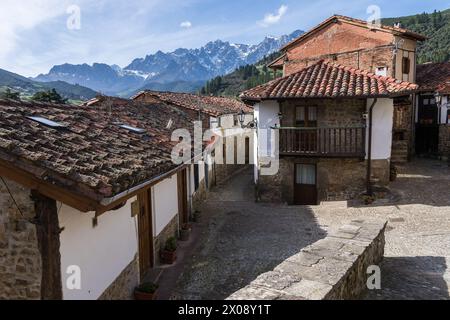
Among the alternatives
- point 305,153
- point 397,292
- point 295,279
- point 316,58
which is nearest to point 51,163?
point 295,279

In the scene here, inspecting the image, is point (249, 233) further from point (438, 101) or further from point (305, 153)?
point (438, 101)

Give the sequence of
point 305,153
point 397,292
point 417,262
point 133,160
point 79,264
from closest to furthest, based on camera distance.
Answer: point 79,264
point 397,292
point 133,160
point 417,262
point 305,153

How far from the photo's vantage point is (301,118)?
1530cm

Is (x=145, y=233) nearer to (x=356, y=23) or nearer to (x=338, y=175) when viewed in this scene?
(x=338, y=175)

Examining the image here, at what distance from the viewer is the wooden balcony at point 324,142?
14391mm

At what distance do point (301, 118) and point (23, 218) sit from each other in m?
12.5

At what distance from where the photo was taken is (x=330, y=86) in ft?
47.8

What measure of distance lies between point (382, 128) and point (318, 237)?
6.24 m

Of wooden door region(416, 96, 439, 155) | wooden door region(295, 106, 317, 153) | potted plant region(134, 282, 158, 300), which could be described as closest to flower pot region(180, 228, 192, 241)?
potted plant region(134, 282, 158, 300)

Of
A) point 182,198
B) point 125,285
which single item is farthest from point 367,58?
point 125,285

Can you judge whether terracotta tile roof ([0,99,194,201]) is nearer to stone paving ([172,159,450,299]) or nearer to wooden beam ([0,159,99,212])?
wooden beam ([0,159,99,212])

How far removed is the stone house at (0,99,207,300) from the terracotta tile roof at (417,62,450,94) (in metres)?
19.5

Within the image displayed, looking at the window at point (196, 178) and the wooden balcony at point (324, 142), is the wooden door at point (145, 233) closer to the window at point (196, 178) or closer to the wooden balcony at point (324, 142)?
the window at point (196, 178)

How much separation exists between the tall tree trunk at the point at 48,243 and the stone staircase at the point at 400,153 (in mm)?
20122
